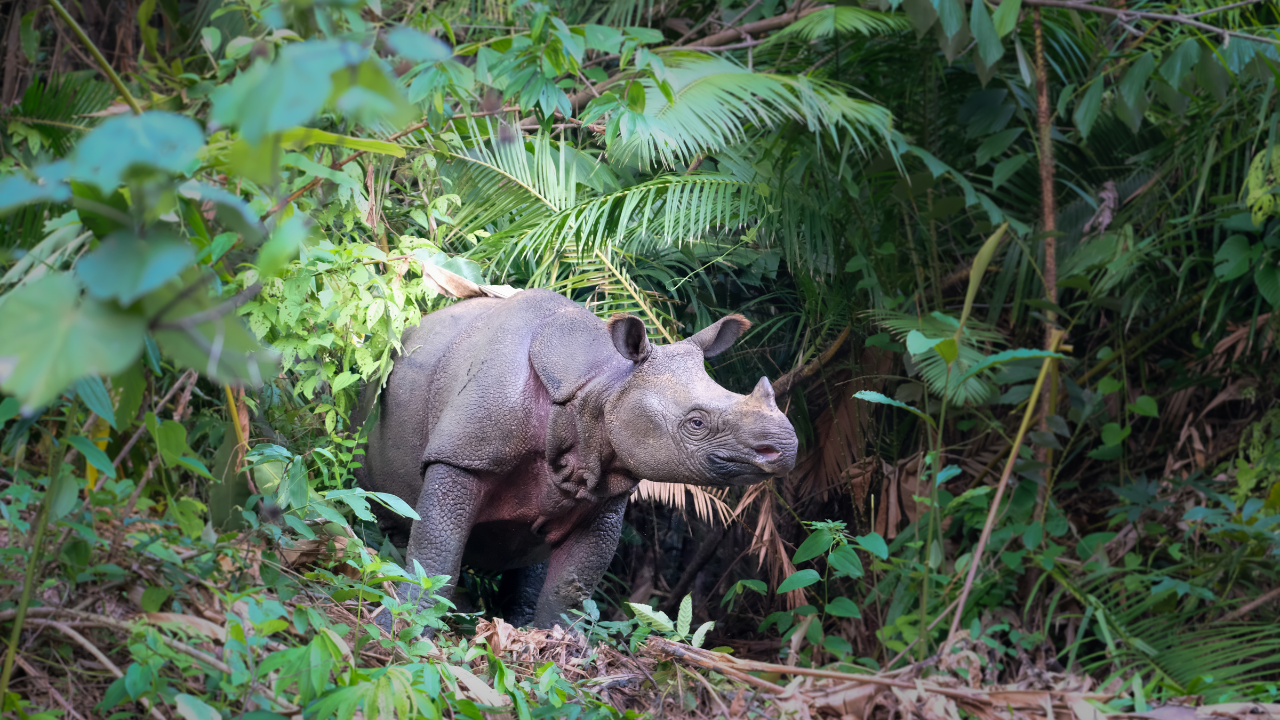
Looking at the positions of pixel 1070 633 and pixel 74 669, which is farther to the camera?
pixel 1070 633

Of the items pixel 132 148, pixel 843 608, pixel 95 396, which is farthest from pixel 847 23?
pixel 132 148

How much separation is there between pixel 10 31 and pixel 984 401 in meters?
4.58

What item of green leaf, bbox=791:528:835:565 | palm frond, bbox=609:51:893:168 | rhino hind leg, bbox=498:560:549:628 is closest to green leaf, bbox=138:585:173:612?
green leaf, bbox=791:528:835:565

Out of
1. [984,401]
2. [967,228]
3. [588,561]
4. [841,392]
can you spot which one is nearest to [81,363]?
[588,561]

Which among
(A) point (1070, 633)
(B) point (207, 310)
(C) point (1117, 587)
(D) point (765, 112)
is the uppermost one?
(B) point (207, 310)

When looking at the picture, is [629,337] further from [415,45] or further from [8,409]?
[415,45]

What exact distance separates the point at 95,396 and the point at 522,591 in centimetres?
261

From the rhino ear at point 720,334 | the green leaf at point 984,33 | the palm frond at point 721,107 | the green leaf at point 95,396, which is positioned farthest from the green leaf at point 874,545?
the green leaf at point 984,33

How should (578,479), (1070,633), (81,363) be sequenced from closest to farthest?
(81,363) < (578,479) < (1070,633)

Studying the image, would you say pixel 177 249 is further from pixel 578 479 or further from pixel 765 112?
pixel 765 112

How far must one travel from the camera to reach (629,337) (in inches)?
119

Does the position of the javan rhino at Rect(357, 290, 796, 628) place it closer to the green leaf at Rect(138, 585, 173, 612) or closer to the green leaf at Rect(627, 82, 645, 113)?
the green leaf at Rect(627, 82, 645, 113)

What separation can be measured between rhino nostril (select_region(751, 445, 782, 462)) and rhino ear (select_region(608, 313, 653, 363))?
49cm

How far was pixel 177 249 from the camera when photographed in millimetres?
933
